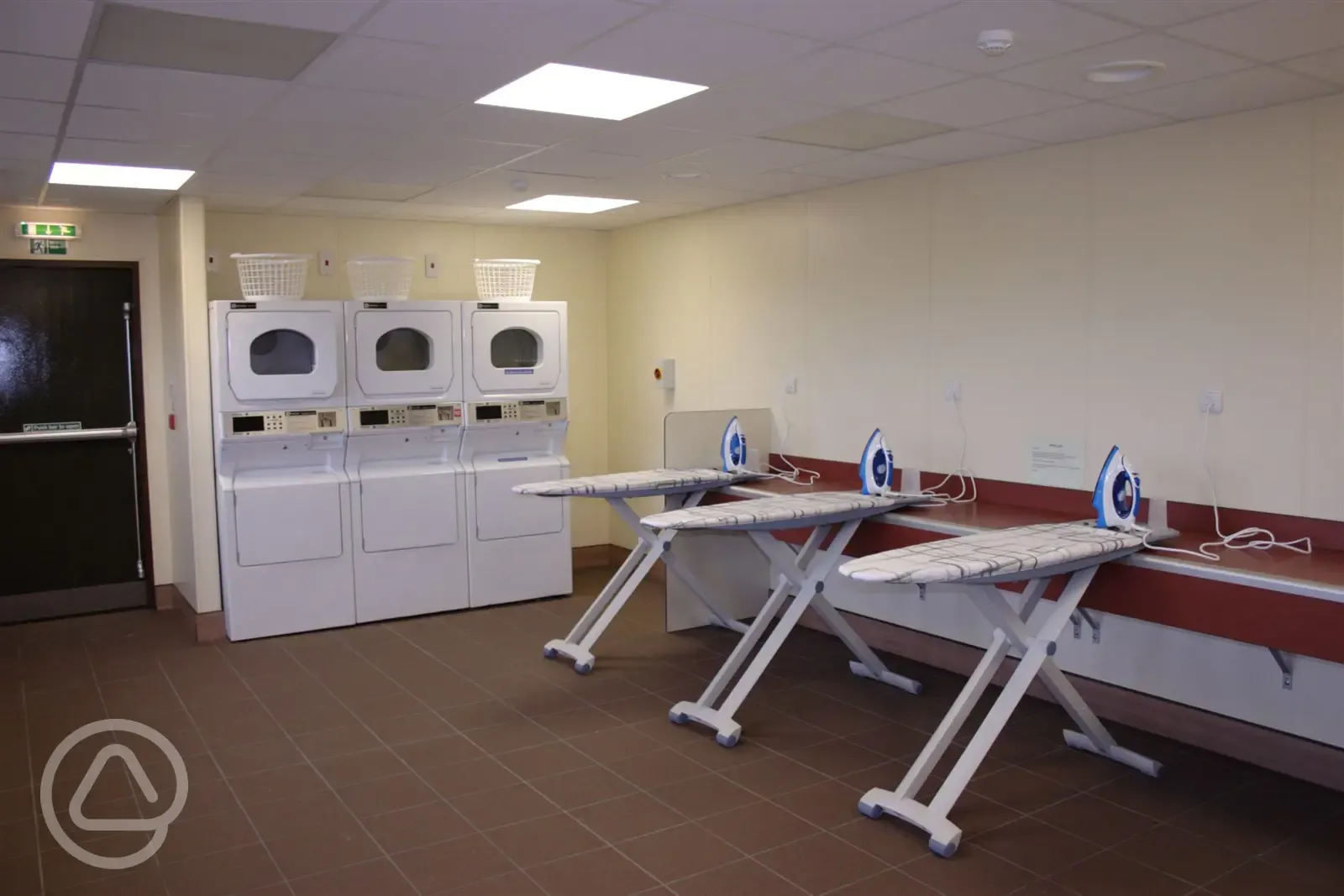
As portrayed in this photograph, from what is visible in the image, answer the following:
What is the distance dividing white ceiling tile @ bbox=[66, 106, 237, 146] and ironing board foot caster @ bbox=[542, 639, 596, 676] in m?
2.86

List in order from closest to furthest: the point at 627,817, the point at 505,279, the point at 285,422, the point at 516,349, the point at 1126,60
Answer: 1. the point at 1126,60
2. the point at 627,817
3. the point at 285,422
4. the point at 505,279
5. the point at 516,349

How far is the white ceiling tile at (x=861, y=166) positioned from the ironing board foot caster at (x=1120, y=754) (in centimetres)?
264

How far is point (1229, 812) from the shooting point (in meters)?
3.54

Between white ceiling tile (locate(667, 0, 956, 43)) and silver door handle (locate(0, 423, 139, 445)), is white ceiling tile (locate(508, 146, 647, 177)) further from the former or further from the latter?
silver door handle (locate(0, 423, 139, 445))

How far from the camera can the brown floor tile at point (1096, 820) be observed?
3396mm

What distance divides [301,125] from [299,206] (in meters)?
2.29

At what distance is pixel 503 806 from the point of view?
3.65 meters

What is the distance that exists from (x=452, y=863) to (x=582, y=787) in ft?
2.18

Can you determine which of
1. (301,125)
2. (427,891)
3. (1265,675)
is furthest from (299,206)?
(1265,675)

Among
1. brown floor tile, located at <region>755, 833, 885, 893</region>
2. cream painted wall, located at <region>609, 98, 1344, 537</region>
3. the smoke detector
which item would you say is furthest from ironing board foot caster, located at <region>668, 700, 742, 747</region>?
the smoke detector

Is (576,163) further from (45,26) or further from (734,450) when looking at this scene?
(45,26)

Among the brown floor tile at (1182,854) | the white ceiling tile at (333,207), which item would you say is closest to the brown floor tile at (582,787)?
the brown floor tile at (1182,854)

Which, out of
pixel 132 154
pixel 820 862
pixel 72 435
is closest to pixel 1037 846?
pixel 820 862

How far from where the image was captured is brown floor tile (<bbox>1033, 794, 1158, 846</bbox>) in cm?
340
